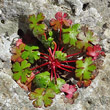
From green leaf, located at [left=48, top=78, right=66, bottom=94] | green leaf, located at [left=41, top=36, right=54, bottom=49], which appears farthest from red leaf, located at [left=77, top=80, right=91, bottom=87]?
green leaf, located at [left=41, top=36, right=54, bottom=49]

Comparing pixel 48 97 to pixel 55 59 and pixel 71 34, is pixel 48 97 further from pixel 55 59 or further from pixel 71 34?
pixel 71 34

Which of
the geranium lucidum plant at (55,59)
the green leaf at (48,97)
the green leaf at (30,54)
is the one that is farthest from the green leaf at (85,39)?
the green leaf at (48,97)

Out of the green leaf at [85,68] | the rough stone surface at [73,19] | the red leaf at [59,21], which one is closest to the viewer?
the rough stone surface at [73,19]

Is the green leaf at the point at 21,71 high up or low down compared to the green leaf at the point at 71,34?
down

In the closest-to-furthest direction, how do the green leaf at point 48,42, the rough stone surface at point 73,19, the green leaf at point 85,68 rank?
the rough stone surface at point 73,19 → the green leaf at point 85,68 → the green leaf at point 48,42

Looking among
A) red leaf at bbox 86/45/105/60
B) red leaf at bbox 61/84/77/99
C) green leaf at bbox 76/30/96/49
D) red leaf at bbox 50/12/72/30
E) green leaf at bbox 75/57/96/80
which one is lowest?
red leaf at bbox 61/84/77/99

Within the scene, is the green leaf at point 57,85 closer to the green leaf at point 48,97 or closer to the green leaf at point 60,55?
the green leaf at point 48,97

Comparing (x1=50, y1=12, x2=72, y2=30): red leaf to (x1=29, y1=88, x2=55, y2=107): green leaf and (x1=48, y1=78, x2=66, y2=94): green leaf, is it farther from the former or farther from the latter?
(x1=29, y1=88, x2=55, y2=107): green leaf
